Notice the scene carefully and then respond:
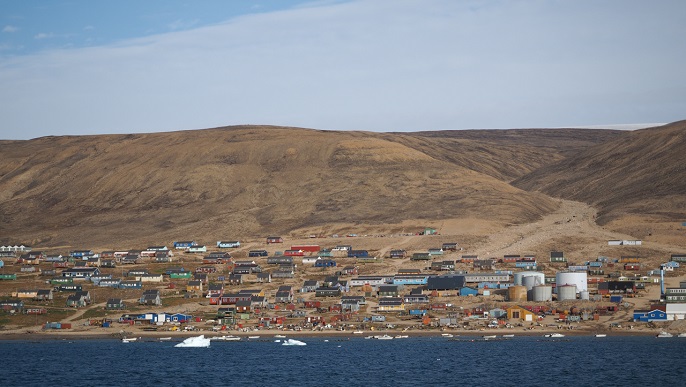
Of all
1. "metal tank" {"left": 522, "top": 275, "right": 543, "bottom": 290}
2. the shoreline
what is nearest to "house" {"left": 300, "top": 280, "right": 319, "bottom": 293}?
the shoreline

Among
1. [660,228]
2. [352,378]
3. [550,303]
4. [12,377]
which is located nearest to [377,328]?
[550,303]

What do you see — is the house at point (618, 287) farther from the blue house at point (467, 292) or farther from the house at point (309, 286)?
the house at point (309, 286)

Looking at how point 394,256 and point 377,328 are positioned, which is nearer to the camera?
point 377,328

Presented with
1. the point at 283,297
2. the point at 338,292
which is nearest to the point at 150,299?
the point at 283,297

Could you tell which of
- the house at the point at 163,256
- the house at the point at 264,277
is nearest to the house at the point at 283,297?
the house at the point at 264,277

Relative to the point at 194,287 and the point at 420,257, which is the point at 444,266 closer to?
the point at 420,257

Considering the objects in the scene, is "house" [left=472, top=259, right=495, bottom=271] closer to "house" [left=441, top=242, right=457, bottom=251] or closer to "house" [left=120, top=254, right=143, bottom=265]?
"house" [left=441, top=242, right=457, bottom=251]

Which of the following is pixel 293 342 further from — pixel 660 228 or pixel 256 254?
pixel 660 228
